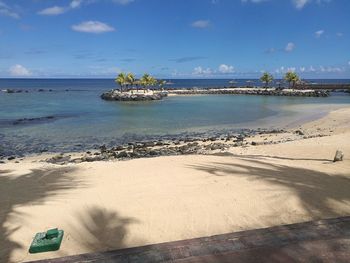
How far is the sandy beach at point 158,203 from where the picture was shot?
560cm

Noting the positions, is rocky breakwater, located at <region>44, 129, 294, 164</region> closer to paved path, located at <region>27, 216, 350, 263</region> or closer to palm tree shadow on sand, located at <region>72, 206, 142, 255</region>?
palm tree shadow on sand, located at <region>72, 206, 142, 255</region>

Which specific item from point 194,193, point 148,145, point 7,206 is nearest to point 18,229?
point 7,206

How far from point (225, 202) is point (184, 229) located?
134 centimetres

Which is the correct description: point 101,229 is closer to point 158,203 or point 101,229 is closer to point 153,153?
point 158,203

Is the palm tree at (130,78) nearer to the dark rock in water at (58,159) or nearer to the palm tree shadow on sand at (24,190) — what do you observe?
→ the dark rock in water at (58,159)

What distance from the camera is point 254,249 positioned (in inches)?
175

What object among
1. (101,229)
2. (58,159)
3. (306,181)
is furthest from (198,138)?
(101,229)

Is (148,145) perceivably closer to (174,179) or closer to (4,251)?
(174,179)

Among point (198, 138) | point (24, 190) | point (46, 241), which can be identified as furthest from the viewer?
point (198, 138)

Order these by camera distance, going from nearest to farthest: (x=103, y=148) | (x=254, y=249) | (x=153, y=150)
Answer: (x=254, y=249) < (x=153, y=150) < (x=103, y=148)

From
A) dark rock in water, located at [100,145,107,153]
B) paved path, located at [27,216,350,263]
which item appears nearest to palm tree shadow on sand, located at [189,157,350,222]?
paved path, located at [27,216,350,263]

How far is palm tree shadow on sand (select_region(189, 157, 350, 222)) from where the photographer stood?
6551mm

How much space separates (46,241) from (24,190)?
12.1 ft

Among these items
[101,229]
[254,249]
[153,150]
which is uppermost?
[254,249]
